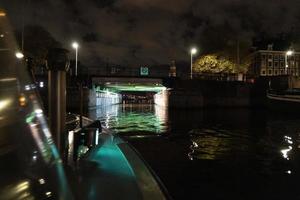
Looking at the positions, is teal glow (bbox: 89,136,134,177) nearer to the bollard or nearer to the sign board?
the bollard

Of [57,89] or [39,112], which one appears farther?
[57,89]

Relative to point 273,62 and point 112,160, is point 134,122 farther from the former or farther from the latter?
point 273,62

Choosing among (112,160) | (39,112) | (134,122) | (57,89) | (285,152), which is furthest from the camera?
(134,122)

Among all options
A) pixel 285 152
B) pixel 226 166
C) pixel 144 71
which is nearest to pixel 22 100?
pixel 226 166

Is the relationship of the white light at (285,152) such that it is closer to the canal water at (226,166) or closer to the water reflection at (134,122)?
the canal water at (226,166)

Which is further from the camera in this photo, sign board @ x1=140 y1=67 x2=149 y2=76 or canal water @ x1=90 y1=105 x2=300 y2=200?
sign board @ x1=140 y1=67 x2=149 y2=76

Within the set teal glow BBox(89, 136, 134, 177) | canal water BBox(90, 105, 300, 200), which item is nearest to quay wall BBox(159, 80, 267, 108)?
canal water BBox(90, 105, 300, 200)

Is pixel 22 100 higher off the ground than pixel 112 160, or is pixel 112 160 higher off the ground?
pixel 22 100

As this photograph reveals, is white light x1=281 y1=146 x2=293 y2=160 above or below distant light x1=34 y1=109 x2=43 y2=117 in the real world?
below

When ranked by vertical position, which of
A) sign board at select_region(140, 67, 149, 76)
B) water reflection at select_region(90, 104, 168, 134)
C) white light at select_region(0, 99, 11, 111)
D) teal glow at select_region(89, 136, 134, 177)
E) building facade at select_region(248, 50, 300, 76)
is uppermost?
building facade at select_region(248, 50, 300, 76)

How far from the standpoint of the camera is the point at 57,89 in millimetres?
6715

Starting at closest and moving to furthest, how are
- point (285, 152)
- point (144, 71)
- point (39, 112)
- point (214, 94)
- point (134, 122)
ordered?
1. point (39, 112)
2. point (285, 152)
3. point (134, 122)
4. point (144, 71)
5. point (214, 94)

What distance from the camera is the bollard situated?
668 centimetres

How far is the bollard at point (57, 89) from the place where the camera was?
668 centimetres
